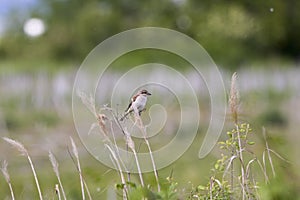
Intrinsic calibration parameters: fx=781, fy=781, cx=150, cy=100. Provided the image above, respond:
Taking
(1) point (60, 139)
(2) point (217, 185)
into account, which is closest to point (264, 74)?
(1) point (60, 139)

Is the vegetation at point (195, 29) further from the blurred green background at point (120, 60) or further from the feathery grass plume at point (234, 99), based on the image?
the feathery grass plume at point (234, 99)

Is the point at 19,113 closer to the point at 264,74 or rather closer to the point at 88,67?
the point at 88,67

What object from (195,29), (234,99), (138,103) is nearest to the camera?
(234,99)

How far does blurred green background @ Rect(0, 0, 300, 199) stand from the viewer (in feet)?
30.5

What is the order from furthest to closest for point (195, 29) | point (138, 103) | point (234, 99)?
point (195, 29), point (138, 103), point (234, 99)

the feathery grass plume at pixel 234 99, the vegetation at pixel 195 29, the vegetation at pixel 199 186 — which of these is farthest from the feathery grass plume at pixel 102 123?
the vegetation at pixel 195 29

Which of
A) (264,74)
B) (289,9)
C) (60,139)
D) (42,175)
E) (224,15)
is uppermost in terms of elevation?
(289,9)

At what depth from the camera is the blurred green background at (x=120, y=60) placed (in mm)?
9297

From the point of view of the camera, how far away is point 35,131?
9.92 metres

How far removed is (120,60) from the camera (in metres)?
13.3

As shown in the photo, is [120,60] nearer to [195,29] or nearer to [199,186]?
[195,29]

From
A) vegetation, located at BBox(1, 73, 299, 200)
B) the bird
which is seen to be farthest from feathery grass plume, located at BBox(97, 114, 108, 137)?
the bird

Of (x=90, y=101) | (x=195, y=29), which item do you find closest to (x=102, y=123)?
(x=90, y=101)

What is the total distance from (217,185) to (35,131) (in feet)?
27.3
